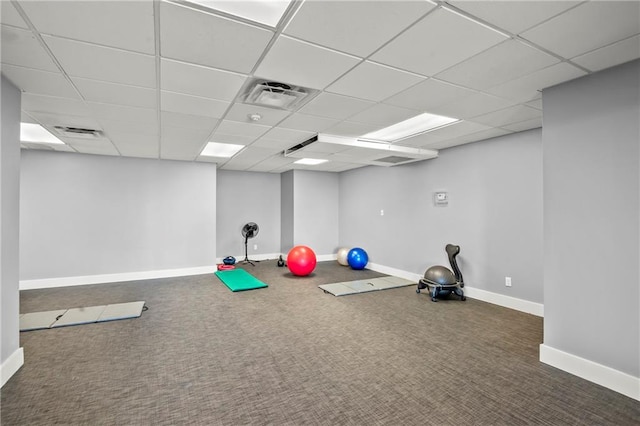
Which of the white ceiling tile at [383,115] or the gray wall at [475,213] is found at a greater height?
the white ceiling tile at [383,115]

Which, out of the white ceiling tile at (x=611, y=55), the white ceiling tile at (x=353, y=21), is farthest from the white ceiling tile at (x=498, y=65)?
the white ceiling tile at (x=353, y=21)

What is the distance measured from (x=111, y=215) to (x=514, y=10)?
7.07 meters

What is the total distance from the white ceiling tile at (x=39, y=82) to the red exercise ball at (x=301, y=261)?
4.46 metres

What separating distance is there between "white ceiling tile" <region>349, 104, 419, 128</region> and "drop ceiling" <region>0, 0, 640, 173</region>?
0.04ft

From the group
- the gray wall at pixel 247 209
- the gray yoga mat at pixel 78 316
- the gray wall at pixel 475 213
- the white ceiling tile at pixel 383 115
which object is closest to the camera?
the white ceiling tile at pixel 383 115

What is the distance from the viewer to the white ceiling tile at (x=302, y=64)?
2176 mm

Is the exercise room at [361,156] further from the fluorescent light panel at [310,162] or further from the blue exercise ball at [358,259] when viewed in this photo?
the blue exercise ball at [358,259]

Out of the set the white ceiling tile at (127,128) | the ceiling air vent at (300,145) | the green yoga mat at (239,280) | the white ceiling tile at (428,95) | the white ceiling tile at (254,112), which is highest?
the white ceiling tile at (428,95)

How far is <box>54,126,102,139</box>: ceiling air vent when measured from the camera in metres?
4.22

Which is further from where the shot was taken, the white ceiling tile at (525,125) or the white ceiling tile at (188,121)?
the white ceiling tile at (525,125)

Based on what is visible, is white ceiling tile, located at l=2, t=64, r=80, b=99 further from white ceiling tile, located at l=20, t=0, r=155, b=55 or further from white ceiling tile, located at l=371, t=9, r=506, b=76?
white ceiling tile, located at l=371, t=9, r=506, b=76

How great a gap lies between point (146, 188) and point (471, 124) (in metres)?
6.23

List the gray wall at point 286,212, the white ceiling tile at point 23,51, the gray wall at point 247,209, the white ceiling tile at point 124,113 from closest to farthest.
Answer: the white ceiling tile at point 23,51, the white ceiling tile at point 124,113, the gray wall at point 247,209, the gray wall at point 286,212

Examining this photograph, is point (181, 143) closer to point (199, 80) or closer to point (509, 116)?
point (199, 80)
